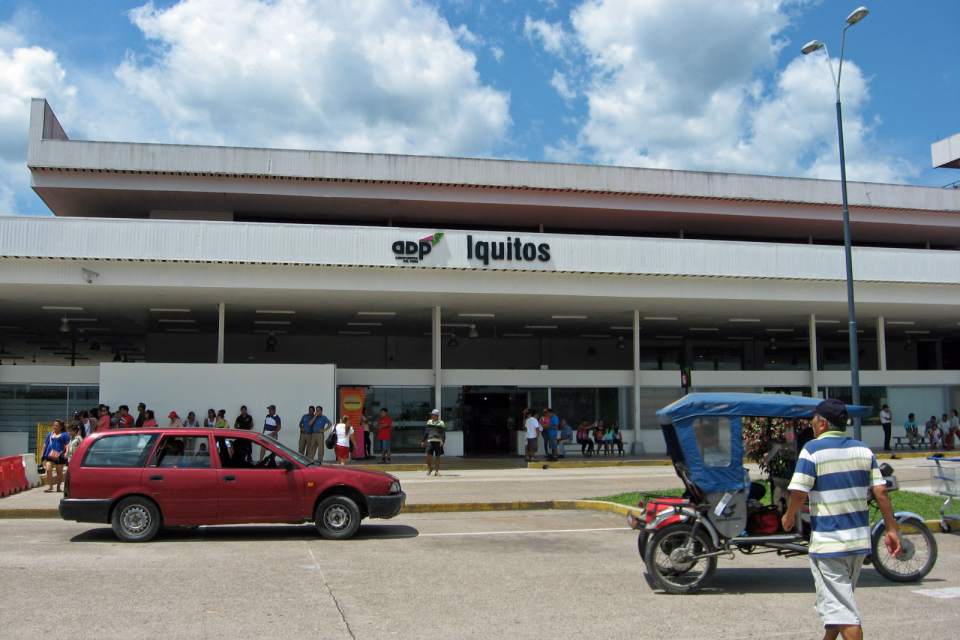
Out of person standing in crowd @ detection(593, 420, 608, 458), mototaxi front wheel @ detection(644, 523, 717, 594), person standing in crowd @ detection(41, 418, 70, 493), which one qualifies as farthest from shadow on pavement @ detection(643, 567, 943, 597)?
person standing in crowd @ detection(593, 420, 608, 458)

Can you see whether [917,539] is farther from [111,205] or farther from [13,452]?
[111,205]

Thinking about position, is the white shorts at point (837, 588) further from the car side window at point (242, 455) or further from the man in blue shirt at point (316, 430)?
the man in blue shirt at point (316, 430)

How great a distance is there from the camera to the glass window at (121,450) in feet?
33.1

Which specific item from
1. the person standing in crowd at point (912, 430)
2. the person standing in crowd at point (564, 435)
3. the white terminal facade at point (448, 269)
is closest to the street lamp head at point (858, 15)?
the white terminal facade at point (448, 269)

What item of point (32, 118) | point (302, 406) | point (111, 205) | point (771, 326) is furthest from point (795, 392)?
point (32, 118)

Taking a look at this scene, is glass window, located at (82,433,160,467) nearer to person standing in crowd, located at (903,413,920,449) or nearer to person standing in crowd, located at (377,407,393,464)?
person standing in crowd, located at (377,407,393,464)

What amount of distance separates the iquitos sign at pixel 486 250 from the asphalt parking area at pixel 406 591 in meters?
11.6

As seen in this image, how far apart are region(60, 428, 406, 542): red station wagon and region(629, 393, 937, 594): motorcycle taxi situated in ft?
14.6

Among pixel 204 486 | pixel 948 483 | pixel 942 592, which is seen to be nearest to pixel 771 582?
pixel 942 592

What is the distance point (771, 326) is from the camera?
1235 inches

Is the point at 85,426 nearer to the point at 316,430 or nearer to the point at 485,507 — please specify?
the point at 316,430

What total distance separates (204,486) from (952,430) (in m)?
26.7

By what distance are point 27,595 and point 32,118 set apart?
20.9 meters

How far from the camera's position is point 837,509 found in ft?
16.4
